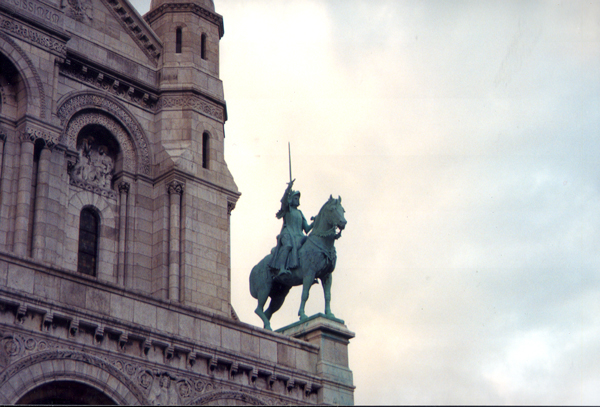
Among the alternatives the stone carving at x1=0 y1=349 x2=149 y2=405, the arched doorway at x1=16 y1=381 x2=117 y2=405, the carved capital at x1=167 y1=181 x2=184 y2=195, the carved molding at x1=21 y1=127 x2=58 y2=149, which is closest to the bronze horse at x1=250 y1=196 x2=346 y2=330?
the carved capital at x1=167 y1=181 x2=184 y2=195

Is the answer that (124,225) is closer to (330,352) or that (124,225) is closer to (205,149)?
(205,149)

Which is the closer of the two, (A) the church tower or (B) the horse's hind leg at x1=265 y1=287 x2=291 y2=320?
(B) the horse's hind leg at x1=265 y1=287 x2=291 y2=320

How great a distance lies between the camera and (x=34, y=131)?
31.8m

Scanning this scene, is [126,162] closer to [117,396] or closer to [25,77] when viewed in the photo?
[25,77]

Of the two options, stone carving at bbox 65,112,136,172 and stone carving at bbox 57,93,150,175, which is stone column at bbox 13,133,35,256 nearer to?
stone carving at bbox 65,112,136,172

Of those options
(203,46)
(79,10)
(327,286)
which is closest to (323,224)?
(327,286)

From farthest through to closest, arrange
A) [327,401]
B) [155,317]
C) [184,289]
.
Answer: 1. [184,289]
2. [327,401]
3. [155,317]

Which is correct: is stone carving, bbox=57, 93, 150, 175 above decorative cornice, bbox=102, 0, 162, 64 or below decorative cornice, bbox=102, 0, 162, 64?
below

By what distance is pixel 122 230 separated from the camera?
3484 cm

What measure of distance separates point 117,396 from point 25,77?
1222cm

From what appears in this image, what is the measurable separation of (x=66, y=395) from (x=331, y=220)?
9.77 meters

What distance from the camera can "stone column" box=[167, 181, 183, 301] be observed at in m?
33.9

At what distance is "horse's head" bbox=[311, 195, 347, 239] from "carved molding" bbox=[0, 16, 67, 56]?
9.93 metres

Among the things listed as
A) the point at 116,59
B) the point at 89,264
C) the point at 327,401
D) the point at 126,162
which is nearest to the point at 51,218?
the point at 89,264
